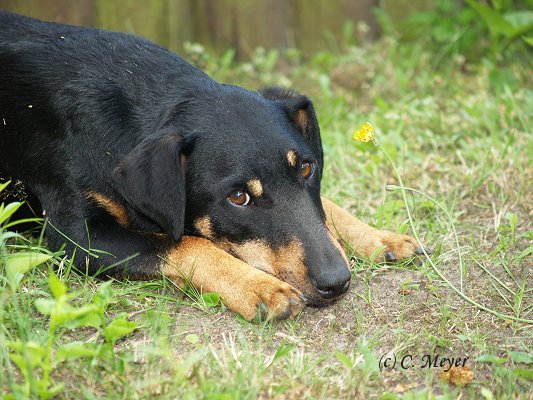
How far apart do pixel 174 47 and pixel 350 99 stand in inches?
70.5

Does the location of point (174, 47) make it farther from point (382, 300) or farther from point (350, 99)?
point (382, 300)

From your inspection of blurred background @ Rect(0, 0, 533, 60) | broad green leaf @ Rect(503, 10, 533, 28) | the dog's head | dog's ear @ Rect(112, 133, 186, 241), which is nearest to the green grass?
the dog's head

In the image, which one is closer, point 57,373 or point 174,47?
point 57,373

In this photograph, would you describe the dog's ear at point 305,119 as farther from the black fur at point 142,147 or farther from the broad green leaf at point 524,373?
the broad green leaf at point 524,373

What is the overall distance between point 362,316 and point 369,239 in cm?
68

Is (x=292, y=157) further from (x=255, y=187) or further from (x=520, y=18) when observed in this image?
(x=520, y=18)

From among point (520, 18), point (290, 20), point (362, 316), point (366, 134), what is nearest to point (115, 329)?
point (362, 316)

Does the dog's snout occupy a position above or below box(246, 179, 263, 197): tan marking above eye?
below

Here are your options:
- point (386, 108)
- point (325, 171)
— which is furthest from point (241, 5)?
point (325, 171)

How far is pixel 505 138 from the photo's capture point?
5699mm

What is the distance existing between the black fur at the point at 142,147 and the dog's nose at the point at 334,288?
34mm

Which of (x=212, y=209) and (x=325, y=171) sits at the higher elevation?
(x=212, y=209)

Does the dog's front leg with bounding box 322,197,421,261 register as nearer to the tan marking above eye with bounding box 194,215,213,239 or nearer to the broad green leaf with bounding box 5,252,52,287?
the tan marking above eye with bounding box 194,215,213,239

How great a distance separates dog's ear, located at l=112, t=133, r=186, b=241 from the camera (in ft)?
11.8
